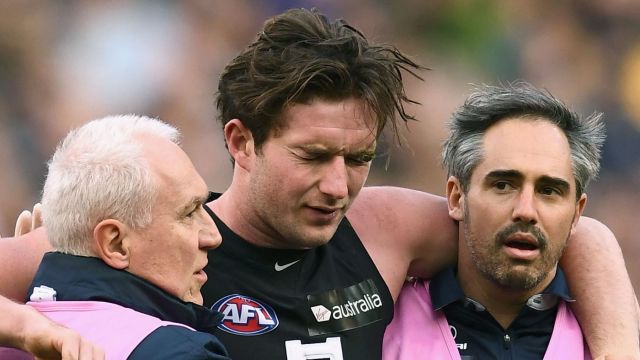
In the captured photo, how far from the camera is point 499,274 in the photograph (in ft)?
12.6

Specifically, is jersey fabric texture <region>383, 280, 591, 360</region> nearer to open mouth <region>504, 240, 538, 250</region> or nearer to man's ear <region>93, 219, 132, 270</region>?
open mouth <region>504, 240, 538, 250</region>

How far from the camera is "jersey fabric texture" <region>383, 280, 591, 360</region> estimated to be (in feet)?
12.6

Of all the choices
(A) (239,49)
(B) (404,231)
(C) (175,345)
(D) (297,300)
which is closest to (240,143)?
(D) (297,300)

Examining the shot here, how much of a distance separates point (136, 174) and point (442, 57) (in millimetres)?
5581

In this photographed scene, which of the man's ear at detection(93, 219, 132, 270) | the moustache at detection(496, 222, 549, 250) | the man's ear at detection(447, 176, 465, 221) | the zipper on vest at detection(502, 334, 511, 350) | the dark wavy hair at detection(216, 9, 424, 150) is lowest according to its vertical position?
the zipper on vest at detection(502, 334, 511, 350)

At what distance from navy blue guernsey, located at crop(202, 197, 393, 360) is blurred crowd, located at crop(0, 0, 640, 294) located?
3.58 m

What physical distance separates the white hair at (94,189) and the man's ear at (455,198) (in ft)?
4.53

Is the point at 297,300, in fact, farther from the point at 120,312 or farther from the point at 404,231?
the point at 120,312

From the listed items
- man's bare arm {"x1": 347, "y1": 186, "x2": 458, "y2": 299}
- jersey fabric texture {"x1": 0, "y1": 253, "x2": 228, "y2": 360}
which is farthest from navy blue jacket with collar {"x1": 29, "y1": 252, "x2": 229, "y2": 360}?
man's bare arm {"x1": 347, "y1": 186, "x2": 458, "y2": 299}

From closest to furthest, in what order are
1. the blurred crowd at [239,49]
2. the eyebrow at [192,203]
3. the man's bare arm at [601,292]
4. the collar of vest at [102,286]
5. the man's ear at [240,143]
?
the collar of vest at [102,286] < the eyebrow at [192,203] < the man's ear at [240,143] < the man's bare arm at [601,292] < the blurred crowd at [239,49]

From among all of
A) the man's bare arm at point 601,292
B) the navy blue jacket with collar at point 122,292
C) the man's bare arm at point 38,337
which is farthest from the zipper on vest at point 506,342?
the man's bare arm at point 38,337

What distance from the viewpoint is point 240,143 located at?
375 cm

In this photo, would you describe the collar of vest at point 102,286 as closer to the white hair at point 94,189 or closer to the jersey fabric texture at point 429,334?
the white hair at point 94,189

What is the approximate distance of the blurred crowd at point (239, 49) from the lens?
7.52 meters
